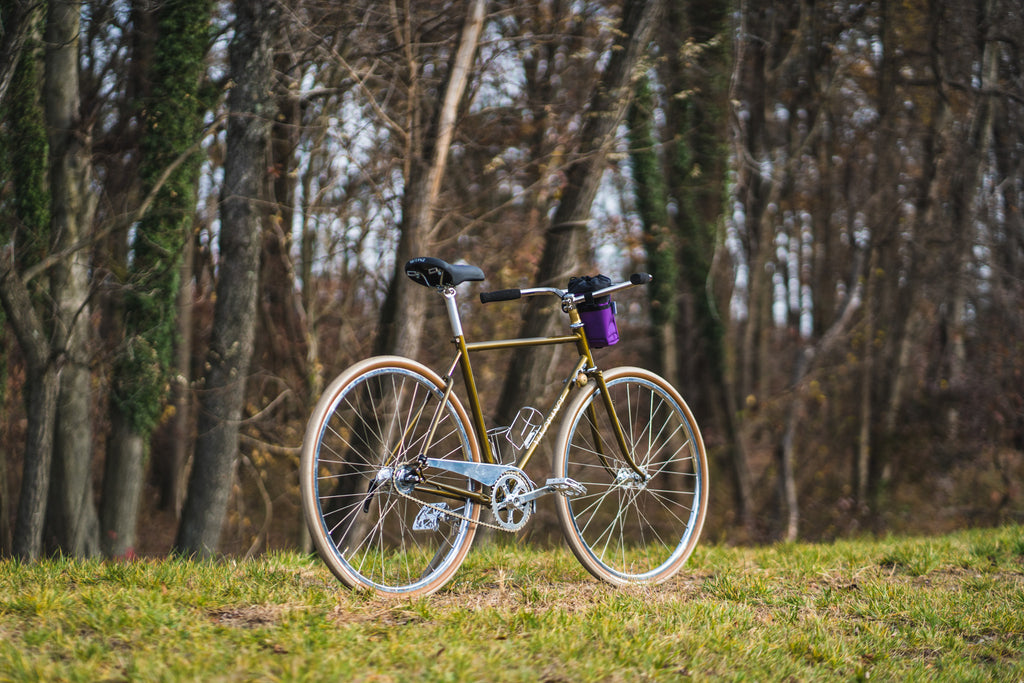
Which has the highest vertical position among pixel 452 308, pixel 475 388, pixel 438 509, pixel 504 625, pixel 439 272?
pixel 439 272

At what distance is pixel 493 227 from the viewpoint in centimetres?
999

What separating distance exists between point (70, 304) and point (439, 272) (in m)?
5.90

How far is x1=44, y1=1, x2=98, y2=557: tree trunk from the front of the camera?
820 centimetres

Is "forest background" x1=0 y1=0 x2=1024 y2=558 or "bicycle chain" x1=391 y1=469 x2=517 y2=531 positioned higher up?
"forest background" x1=0 y1=0 x2=1024 y2=558

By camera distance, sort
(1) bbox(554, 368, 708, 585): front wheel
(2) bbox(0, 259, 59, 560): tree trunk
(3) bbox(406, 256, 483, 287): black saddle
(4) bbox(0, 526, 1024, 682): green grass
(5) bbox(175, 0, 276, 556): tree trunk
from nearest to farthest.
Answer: (4) bbox(0, 526, 1024, 682): green grass < (3) bbox(406, 256, 483, 287): black saddle < (1) bbox(554, 368, 708, 585): front wheel < (2) bbox(0, 259, 59, 560): tree trunk < (5) bbox(175, 0, 276, 556): tree trunk

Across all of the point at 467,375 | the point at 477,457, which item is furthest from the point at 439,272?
the point at 477,457

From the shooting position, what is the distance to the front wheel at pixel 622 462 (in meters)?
4.16

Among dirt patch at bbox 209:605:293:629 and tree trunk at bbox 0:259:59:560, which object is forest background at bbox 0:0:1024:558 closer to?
tree trunk at bbox 0:259:59:560

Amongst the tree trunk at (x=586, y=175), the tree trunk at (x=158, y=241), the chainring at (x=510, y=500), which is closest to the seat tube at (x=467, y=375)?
the chainring at (x=510, y=500)

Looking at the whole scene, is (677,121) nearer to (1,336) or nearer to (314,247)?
(314,247)

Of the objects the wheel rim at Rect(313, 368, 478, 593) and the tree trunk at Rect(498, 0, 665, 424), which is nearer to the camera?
the wheel rim at Rect(313, 368, 478, 593)

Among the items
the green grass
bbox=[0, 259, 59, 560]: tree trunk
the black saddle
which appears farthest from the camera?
bbox=[0, 259, 59, 560]: tree trunk

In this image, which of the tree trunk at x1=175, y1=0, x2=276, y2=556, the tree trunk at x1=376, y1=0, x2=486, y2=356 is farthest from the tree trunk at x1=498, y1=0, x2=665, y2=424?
the tree trunk at x1=175, y1=0, x2=276, y2=556

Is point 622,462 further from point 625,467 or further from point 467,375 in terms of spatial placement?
point 467,375
